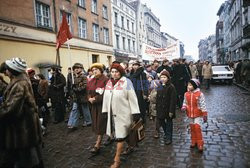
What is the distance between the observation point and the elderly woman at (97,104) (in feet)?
16.8

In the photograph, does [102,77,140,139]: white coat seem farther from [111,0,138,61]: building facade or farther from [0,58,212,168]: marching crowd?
[111,0,138,61]: building facade

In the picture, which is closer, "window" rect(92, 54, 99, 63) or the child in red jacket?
the child in red jacket

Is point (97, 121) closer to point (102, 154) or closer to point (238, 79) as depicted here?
point (102, 154)

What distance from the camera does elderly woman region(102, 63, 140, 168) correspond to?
4285 millimetres

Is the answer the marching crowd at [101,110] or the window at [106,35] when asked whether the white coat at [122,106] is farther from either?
the window at [106,35]

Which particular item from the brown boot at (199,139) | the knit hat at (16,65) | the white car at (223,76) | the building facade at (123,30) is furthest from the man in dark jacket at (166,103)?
the building facade at (123,30)

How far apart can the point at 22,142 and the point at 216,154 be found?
11.5 feet

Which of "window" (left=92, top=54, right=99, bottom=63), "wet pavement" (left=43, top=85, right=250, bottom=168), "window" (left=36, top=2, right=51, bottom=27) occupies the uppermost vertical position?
"window" (left=36, top=2, right=51, bottom=27)

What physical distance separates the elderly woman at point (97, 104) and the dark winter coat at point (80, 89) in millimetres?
1980

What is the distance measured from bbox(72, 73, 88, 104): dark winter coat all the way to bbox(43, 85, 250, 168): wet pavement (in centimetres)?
93

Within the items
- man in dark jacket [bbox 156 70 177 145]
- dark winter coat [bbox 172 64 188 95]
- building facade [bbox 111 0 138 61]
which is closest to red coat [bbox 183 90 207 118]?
man in dark jacket [bbox 156 70 177 145]

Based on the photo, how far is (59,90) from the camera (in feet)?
28.6

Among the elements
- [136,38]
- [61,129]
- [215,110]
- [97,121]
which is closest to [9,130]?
[97,121]

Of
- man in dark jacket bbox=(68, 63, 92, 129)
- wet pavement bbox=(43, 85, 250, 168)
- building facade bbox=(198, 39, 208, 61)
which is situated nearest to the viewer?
wet pavement bbox=(43, 85, 250, 168)
